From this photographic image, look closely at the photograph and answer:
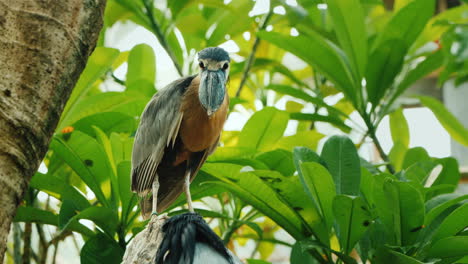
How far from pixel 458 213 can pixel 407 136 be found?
1029 millimetres

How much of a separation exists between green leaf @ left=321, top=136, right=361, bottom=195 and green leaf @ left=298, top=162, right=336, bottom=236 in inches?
3.5

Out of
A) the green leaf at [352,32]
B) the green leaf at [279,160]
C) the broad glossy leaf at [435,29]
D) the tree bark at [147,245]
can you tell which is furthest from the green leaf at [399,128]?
the tree bark at [147,245]

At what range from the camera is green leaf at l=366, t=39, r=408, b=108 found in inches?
74.8

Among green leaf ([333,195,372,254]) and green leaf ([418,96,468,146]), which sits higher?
green leaf ([418,96,468,146])

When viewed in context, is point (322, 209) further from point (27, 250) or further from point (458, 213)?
point (27, 250)

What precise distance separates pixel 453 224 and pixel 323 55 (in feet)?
2.19

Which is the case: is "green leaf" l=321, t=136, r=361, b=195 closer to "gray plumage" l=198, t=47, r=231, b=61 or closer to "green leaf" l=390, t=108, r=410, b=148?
"gray plumage" l=198, t=47, r=231, b=61

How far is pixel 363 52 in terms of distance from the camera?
190cm

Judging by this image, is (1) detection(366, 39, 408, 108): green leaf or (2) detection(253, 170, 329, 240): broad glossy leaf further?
(1) detection(366, 39, 408, 108): green leaf

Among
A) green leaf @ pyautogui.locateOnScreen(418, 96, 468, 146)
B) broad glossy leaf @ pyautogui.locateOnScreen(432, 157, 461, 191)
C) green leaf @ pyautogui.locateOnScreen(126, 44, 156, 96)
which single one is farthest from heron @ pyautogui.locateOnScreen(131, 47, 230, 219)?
green leaf @ pyautogui.locateOnScreen(418, 96, 468, 146)

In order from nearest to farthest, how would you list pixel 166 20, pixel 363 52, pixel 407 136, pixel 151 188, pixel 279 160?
pixel 151 188
pixel 279 160
pixel 363 52
pixel 166 20
pixel 407 136

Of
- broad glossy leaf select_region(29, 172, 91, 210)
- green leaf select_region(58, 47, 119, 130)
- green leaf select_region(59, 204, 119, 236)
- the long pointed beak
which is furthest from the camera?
green leaf select_region(58, 47, 119, 130)

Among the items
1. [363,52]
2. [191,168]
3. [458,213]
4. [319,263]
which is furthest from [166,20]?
[458,213]

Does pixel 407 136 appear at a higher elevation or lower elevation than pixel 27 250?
higher
